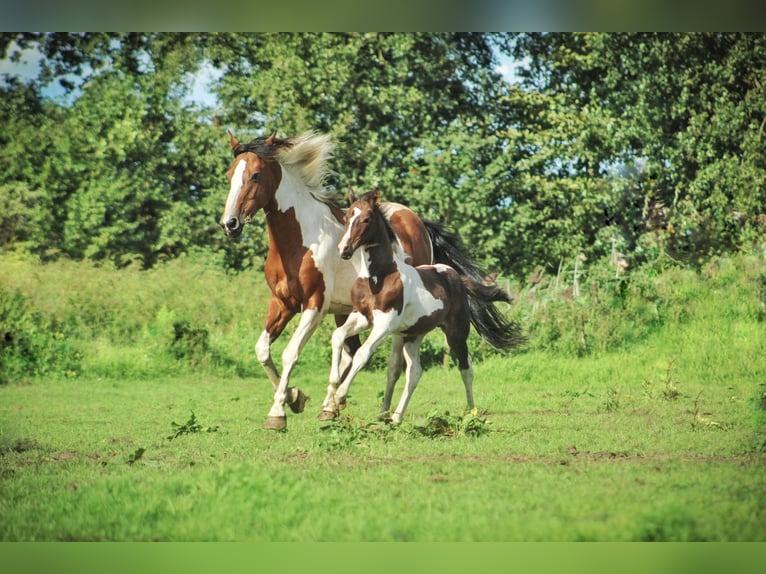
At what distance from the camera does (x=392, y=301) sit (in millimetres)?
6449

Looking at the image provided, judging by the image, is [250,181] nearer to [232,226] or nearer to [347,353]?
[232,226]

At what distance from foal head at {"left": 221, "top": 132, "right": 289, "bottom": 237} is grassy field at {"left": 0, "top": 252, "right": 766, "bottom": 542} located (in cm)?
148

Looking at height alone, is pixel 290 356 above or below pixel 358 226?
below

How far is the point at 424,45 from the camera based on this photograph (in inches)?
482

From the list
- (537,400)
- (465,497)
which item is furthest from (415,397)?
(465,497)

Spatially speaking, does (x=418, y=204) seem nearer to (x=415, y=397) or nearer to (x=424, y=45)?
(x=424, y=45)

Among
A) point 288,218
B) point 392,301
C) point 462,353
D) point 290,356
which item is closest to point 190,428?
point 290,356

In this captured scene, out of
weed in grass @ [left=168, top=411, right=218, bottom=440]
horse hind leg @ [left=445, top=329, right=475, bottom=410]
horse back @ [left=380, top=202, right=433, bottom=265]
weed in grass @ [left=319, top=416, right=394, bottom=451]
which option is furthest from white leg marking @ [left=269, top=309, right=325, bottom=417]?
horse back @ [left=380, top=202, right=433, bottom=265]

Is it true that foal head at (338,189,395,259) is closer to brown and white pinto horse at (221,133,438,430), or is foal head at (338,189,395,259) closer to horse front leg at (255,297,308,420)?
brown and white pinto horse at (221,133,438,430)

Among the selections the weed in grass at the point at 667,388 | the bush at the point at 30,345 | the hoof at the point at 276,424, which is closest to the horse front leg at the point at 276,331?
the hoof at the point at 276,424

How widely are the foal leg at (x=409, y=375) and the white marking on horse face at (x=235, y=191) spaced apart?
4.94 ft

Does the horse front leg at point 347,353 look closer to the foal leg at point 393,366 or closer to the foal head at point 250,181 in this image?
the foal leg at point 393,366

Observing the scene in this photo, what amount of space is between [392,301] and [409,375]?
1.97 feet
